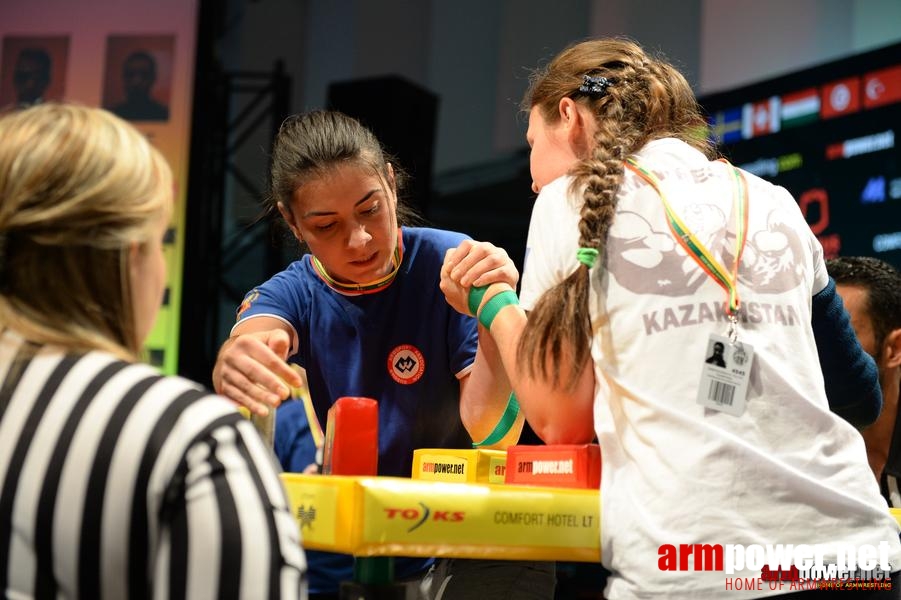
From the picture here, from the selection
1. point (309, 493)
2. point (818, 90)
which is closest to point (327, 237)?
point (309, 493)

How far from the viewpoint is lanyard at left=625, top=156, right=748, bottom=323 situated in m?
1.34

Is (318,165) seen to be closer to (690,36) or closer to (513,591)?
(513,591)

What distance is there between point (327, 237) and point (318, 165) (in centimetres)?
15

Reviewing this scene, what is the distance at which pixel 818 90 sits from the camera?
13.1 ft

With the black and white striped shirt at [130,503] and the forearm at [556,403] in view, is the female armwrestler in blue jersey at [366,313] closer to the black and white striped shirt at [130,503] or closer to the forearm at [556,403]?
the forearm at [556,403]

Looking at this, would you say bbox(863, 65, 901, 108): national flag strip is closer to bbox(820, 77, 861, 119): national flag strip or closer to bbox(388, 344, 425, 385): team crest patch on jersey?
bbox(820, 77, 861, 119): national flag strip

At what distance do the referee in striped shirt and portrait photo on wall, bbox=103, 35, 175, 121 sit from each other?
431 centimetres

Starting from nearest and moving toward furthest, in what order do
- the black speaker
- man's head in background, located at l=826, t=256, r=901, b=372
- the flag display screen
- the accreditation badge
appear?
the accreditation badge → man's head in background, located at l=826, t=256, r=901, b=372 → the flag display screen → the black speaker

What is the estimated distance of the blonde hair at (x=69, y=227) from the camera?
98cm

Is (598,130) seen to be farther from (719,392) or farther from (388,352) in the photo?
(388,352)

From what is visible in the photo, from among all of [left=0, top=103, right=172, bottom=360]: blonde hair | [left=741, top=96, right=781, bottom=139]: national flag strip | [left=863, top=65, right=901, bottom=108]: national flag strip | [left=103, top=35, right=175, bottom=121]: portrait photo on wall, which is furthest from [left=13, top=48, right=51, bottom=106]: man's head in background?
[left=0, top=103, right=172, bottom=360]: blonde hair

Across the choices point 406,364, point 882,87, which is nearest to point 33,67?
point 406,364

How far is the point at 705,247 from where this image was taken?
136 cm

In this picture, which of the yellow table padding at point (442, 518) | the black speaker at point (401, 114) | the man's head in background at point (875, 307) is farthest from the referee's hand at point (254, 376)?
the black speaker at point (401, 114)
